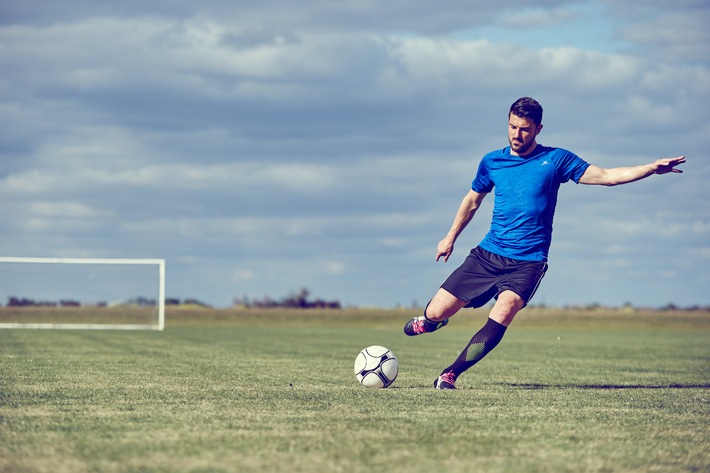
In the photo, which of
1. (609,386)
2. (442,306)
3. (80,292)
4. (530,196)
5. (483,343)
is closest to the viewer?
(530,196)

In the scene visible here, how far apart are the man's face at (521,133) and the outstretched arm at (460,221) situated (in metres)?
0.87

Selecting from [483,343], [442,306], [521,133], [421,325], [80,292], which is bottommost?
[483,343]

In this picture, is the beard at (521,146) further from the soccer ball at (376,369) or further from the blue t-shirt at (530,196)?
the soccer ball at (376,369)

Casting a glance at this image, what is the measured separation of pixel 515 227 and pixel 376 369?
6.78ft

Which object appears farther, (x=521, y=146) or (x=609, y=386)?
(x=609, y=386)

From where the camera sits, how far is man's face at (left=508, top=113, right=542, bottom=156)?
31.1ft

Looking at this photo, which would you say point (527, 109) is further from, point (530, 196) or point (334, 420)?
point (334, 420)

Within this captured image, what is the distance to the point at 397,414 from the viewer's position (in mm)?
7238

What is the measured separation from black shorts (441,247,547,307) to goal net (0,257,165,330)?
30901mm

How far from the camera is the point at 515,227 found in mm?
9695

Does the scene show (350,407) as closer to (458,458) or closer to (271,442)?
(271,442)

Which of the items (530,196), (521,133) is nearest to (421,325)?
(530,196)

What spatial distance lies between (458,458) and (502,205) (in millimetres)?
4892

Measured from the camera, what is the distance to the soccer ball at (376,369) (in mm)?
9945
